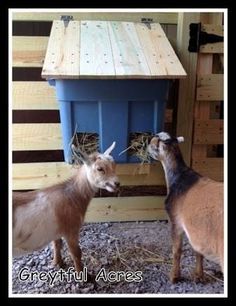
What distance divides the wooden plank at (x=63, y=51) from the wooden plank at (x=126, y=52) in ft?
0.47

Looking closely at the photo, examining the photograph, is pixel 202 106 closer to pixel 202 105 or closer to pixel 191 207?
pixel 202 105

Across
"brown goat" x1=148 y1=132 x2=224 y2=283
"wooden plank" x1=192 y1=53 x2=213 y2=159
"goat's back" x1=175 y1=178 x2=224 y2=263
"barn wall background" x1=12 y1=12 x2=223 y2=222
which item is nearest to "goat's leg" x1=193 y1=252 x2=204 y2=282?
"brown goat" x1=148 y1=132 x2=224 y2=283

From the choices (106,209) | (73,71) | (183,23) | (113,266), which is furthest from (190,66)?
(113,266)

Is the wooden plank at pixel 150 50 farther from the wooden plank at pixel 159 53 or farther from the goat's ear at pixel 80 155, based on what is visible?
the goat's ear at pixel 80 155

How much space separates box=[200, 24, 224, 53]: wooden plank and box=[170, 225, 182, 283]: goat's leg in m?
0.80

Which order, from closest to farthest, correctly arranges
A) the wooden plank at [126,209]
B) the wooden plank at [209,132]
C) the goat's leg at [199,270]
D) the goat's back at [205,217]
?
the goat's back at [205,217] → the goat's leg at [199,270] → the wooden plank at [209,132] → the wooden plank at [126,209]

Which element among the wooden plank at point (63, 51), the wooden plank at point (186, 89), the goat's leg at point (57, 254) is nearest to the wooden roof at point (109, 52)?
the wooden plank at point (63, 51)

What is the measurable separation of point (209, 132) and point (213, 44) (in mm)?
391

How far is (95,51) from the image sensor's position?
65.6 inches

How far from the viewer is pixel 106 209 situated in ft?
6.97

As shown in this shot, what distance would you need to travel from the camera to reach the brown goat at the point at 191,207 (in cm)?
153

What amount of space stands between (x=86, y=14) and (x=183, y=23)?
42 cm

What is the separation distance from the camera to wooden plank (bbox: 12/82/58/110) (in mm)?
1870

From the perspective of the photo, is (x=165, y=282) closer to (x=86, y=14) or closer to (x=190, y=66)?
(x=190, y=66)
